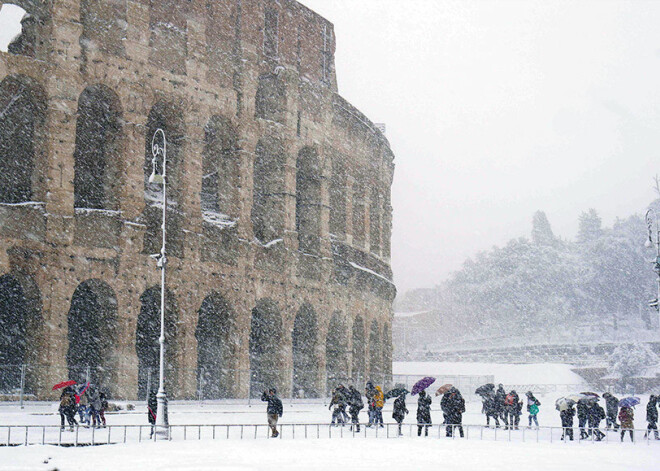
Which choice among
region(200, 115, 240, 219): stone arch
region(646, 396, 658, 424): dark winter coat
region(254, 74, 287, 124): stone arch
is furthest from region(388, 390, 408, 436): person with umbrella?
region(254, 74, 287, 124): stone arch

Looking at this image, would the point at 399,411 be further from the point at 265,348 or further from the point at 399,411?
the point at 265,348

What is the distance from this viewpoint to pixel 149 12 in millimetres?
36281

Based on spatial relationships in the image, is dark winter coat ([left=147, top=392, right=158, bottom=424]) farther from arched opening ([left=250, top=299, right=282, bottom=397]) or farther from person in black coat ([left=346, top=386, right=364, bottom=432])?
arched opening ([left=250, top=299, right=282, bottom=397])

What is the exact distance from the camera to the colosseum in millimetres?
32625

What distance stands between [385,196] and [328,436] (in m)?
34.6

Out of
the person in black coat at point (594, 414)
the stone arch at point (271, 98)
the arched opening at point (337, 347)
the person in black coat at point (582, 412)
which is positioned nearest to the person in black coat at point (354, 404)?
the person in black coat at point (582, 412)

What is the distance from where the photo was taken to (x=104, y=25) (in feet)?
114

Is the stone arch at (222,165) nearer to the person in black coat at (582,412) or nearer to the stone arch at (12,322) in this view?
the stone arch at (12,322)

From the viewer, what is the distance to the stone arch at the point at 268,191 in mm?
42156

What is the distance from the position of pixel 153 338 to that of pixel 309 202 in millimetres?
12013

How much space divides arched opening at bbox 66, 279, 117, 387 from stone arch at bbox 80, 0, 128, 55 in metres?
9.22

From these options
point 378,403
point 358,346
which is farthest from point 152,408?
point 358,346

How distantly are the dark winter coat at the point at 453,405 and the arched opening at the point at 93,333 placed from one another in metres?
14.4

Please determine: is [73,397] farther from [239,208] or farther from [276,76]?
[276,76]
